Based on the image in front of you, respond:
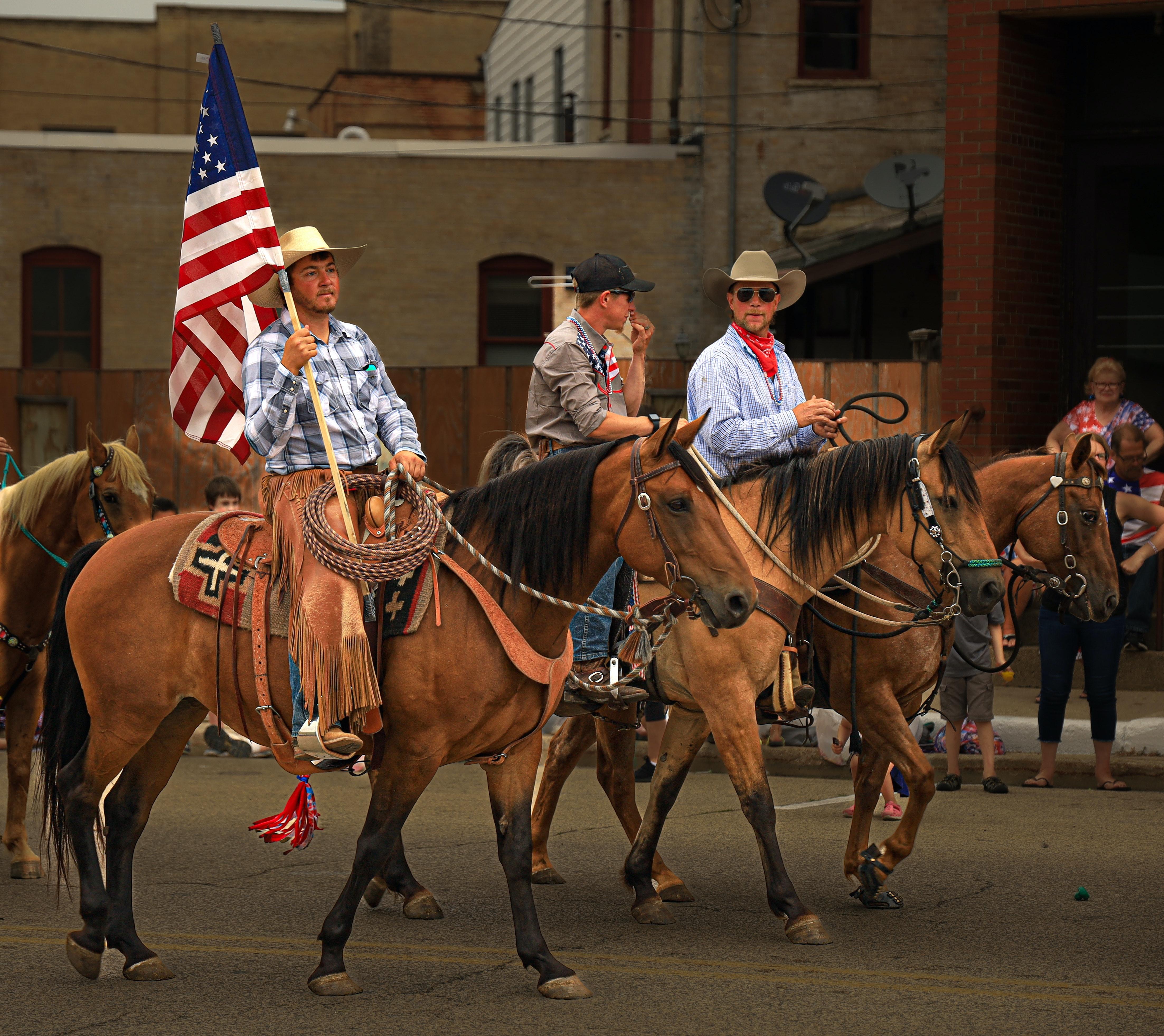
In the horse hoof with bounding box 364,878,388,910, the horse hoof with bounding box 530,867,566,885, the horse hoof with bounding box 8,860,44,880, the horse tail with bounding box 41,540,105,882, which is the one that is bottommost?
the horse hoof with bounding box 8,860,44,880

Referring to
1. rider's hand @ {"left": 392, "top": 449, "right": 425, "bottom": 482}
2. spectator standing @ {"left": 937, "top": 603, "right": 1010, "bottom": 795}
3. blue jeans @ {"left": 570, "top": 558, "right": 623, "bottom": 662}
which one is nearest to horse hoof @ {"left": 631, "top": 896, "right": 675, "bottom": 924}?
blue jeans @ {"left": 570, "top": 558, "right": 623, "bottom": 662}

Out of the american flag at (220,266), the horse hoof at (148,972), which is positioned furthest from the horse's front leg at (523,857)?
the american flag at (220,266)

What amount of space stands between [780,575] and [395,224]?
16.3 metres

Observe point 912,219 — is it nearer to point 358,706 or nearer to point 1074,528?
point 1074,528

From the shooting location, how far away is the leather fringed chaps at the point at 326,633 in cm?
559

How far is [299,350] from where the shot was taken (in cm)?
582

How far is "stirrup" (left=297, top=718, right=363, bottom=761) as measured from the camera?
5.64 meters

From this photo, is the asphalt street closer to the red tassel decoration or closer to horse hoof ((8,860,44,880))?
horse hoof ((8,860,44,880))

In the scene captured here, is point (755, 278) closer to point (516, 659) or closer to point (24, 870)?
point (516, 659)

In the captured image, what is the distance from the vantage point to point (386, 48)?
37531 millimetres

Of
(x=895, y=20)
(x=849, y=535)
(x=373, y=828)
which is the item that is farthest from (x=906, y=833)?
(x=895, y=20)

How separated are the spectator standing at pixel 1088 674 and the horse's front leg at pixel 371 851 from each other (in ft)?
17.8

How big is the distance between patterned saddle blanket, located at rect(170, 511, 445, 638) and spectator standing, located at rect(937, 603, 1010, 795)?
5.25 metres

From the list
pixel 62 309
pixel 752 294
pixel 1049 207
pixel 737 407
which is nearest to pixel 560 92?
pixel 62 309
